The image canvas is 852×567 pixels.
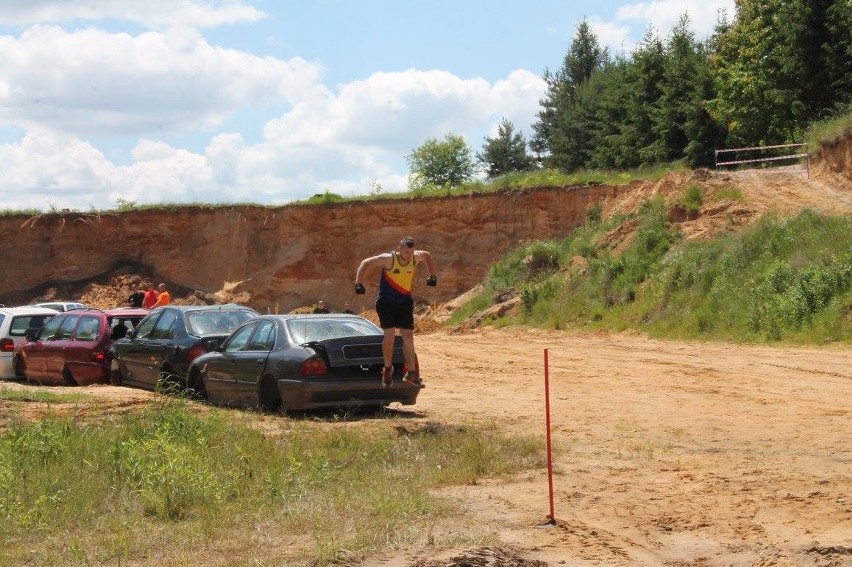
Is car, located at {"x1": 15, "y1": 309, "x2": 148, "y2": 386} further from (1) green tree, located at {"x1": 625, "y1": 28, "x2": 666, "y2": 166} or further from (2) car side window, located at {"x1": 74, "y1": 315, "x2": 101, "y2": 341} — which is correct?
(1) green tree, located at {"x1": 625, "y1": 28, "x2": 666, "y2": 166}

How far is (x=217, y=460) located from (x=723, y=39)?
169 feet

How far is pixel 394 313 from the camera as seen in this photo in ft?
44.2

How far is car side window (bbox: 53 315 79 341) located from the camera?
2025cm

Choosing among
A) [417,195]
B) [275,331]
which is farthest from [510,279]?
[275,331]

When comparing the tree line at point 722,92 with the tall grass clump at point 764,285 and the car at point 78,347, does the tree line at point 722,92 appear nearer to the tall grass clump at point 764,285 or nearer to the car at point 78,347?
the tall grass clump at point 764,285

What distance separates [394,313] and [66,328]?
30.0 ft

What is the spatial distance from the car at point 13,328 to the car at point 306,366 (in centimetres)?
805

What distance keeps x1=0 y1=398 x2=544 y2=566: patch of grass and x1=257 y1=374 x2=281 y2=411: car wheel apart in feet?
5.56

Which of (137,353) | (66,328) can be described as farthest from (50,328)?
(137,353)

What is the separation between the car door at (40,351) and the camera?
20453 mm

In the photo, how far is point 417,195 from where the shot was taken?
4669 centimetres

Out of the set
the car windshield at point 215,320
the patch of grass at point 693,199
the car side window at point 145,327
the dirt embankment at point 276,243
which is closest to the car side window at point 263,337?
the car windshield at point 215,320

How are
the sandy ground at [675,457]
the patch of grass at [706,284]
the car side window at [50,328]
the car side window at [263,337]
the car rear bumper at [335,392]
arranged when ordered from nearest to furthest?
the sandy ground at [675,457]
the car rear bumper at [335,392]
the car side window at [263,337]
the car side window at [50,328]
the patch of grass at [706,284]

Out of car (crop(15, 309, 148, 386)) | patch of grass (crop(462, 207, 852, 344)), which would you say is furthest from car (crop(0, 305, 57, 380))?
patch of grass (crop(462, 207, 852, 344))
